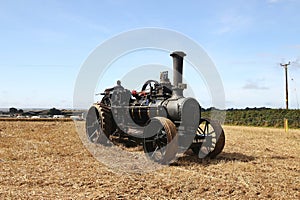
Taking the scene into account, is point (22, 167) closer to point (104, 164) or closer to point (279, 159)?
point (104, 164)

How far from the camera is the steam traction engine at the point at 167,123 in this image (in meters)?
8.65

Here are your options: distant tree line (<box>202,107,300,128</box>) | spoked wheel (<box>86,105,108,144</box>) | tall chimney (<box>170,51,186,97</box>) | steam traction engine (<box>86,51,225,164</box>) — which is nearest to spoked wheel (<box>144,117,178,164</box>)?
steam traction engine (<box>86,51,225,164</box>)

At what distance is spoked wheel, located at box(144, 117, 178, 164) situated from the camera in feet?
26.4

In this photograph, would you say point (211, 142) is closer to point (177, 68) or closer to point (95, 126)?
point (177, 68)

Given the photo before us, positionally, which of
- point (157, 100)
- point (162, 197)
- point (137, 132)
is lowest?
point (162, 197)

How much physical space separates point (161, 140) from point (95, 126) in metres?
5.19

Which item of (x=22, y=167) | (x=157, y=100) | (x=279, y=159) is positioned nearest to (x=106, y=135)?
(x=157, y=100)

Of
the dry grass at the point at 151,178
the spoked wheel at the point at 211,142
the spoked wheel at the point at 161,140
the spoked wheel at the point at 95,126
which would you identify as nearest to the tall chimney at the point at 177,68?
the spoked wheel at the point at 161,140

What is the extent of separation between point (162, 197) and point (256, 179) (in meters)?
2.40

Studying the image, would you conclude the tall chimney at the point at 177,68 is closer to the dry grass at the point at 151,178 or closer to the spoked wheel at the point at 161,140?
the spoked wheel at the point at 161,140

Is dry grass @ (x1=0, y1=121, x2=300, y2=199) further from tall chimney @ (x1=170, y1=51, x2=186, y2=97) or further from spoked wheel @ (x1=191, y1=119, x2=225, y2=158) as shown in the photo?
tall chimney @ (x1=170, y1=51, x2=186, y2=97)

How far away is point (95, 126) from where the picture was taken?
525 inches

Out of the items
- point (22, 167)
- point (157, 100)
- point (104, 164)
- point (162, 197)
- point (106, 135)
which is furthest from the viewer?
point (106, 135)

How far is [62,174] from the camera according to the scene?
679 cm
